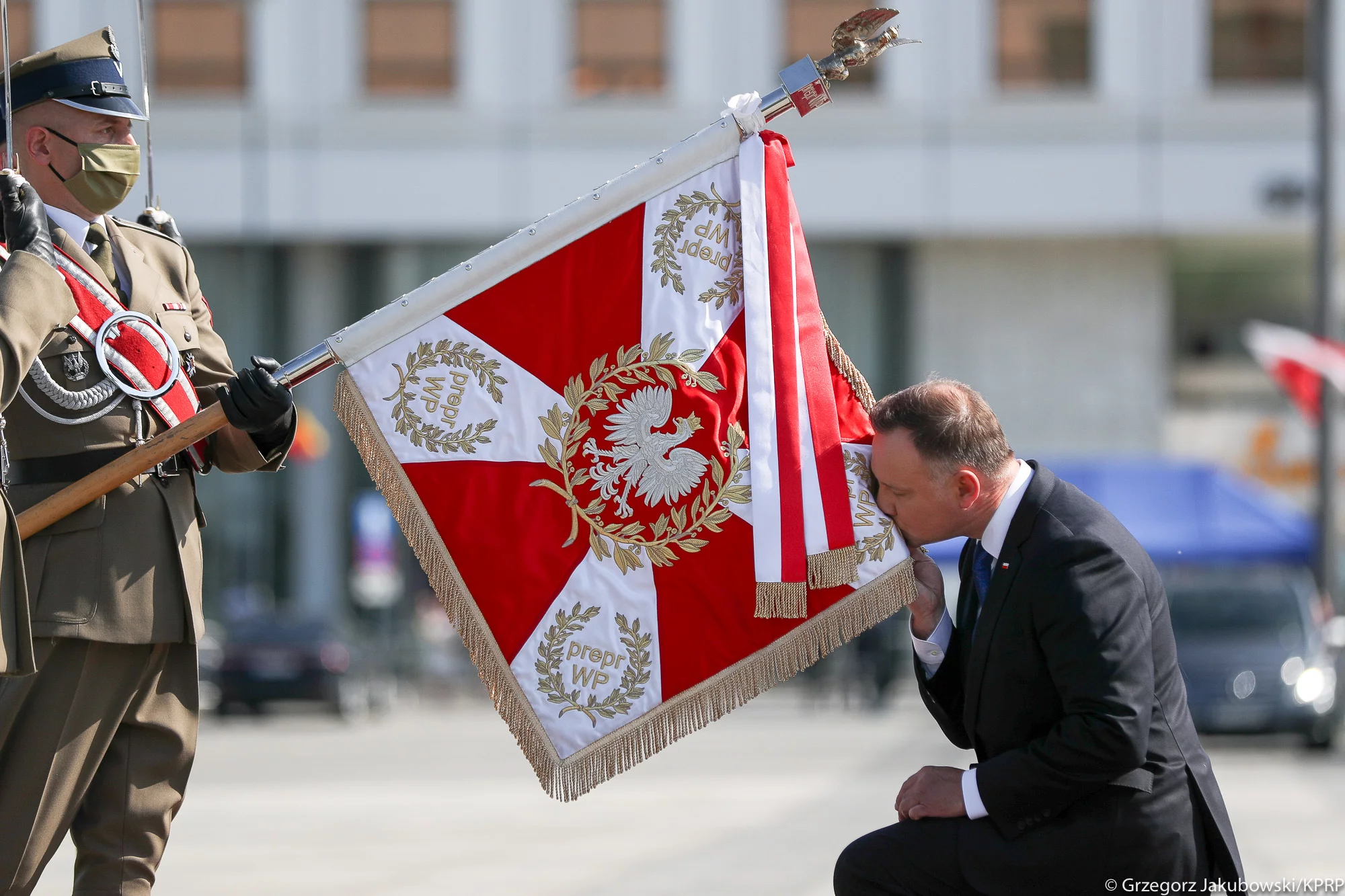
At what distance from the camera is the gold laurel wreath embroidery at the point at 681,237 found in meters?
4.04

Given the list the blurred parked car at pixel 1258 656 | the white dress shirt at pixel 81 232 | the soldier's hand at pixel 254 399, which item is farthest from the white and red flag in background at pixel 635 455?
the blurred parked car at pixel 1258 656

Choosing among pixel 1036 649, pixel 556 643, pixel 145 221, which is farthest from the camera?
pixel 145 221

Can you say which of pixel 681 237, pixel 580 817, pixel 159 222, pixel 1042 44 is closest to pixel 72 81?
pixel 159 222

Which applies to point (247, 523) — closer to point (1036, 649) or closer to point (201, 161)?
point (201, 161)

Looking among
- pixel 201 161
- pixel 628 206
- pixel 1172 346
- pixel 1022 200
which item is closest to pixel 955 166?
pixel 1022 200

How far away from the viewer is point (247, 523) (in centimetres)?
2703

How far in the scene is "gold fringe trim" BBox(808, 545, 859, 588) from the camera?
149 inches

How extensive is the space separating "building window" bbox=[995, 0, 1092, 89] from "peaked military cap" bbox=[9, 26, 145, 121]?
23229mm

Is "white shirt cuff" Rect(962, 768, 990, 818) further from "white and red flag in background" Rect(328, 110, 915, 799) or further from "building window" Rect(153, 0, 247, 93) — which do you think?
"building window" Rect(153, 0, 247, 93)

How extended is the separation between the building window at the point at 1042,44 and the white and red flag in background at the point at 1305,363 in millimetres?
8511

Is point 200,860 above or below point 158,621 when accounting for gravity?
below

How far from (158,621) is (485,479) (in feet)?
2.63

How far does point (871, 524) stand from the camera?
3820 millimetres

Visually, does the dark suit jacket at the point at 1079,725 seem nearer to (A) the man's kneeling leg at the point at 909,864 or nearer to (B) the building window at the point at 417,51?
(A) the man's kneeling leg at the point at 909,864
